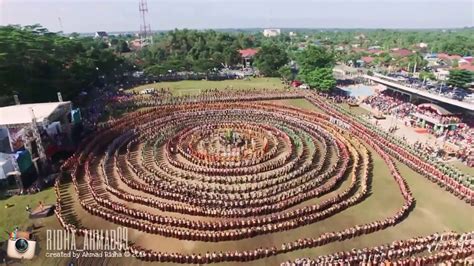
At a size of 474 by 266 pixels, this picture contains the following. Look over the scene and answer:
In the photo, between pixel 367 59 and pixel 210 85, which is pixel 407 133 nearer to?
pixel 210 85

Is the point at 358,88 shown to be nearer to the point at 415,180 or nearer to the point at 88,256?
the point at 415,180

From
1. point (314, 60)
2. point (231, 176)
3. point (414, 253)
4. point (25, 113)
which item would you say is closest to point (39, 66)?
point (25, 113)

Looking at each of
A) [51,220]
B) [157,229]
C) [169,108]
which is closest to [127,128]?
[169,108]

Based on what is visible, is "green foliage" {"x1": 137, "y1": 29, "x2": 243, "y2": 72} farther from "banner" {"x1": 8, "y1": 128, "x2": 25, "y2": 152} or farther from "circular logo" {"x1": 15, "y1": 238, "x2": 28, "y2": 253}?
"circular logo" {"x1": 15, "y1": 238, "x2": 28, "y2": 253}

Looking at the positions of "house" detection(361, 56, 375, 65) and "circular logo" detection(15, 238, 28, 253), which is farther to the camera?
"house" detection(361, 56, 375, 65)

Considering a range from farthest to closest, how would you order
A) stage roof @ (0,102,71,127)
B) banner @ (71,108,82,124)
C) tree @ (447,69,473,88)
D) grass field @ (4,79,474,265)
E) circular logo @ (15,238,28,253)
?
tree @ (447,69,473,88) → banner @ (71,108,82,124) → stage roof @ (0,102,71,127) → grass field @ (4,79,474,265) → circular logo @ (15,238,28,253)

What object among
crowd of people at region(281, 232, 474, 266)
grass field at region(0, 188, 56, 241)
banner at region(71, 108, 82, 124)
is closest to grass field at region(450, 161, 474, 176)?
crowd of people at region(281, 232, 474, 266)

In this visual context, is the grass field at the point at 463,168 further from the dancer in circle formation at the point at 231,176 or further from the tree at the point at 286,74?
the tree at the point at 286,74
